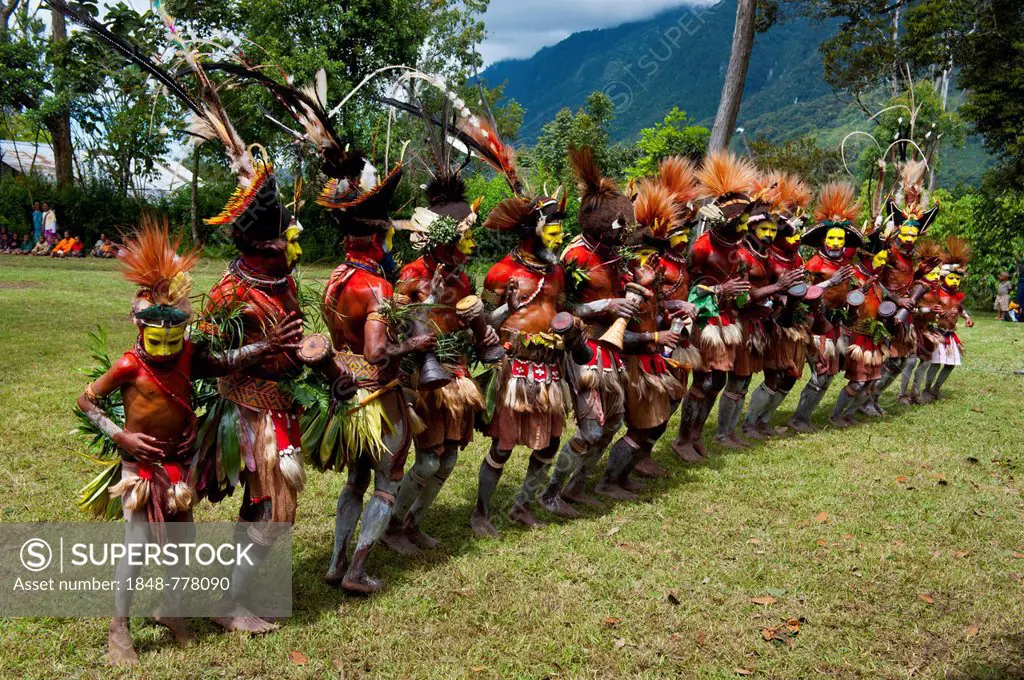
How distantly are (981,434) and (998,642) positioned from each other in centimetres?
566

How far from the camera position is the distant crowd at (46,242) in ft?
80.4

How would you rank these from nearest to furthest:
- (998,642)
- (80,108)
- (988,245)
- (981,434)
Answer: (998,642)
(981,434)
(988,245)
(80,108)

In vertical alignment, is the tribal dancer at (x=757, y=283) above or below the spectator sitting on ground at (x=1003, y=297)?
above

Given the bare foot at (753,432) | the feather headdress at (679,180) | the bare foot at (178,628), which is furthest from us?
the bare foot at (753,432)

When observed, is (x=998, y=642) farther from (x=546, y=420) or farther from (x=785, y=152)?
(x=785, y=152)

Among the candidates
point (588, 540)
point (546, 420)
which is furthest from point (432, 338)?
point (588, 540)

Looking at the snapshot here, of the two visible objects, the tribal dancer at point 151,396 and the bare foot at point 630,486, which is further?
the bare foot at point 630,486

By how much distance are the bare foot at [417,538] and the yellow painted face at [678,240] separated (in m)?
3.24

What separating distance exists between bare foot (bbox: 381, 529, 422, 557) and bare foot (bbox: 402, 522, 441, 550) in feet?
0.09

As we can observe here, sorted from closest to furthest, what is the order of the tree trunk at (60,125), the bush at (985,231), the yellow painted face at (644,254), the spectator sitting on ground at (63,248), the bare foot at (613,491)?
the yellow painted face at (644,254)
the bare foot at (613,491)
the bush at (985,231)
the spectator sitting on ground at (63,248)
the tree trunk at (60,125)

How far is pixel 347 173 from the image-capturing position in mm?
4719

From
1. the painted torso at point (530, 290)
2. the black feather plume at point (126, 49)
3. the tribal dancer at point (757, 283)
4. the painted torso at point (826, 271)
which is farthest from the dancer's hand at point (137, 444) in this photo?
the painted torso at point (826, 271)

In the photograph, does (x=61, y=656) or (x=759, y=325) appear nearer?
(x=61, y=656)

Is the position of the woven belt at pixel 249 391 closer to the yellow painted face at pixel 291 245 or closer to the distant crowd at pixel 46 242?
the yellow painted face at pixel 291 245
